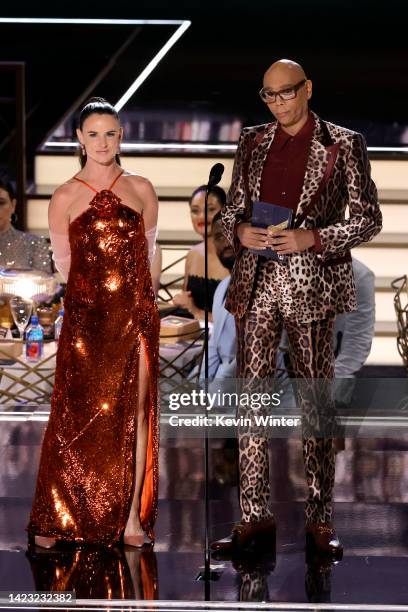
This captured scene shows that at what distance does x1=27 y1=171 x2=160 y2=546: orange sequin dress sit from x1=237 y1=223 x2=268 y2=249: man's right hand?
324 mm

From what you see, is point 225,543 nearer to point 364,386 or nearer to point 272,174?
point 272,174

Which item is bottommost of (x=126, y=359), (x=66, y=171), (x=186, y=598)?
(x=186, y=598)

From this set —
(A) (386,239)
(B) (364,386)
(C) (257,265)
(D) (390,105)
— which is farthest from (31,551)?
(D) (390,105)

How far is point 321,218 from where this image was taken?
4.46m

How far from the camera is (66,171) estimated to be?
29.2 ft

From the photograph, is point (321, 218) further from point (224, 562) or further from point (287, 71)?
point (224, 562)

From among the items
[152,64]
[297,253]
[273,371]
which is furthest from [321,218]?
[152,64]

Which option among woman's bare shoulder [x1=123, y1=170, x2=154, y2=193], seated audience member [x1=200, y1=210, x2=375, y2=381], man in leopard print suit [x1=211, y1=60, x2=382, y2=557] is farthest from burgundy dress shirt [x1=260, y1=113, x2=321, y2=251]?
seated audience member [x1=200, y1=210, x2=375, y2=381]

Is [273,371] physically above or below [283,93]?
below

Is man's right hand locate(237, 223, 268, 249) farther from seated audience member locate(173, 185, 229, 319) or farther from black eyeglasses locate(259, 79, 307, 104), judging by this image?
seated audience member locate(173, 185, 229, 319)

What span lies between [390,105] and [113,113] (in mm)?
6489

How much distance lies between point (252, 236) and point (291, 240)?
0.44 feet

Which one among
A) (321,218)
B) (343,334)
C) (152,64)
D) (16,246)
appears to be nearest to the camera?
(321,218)

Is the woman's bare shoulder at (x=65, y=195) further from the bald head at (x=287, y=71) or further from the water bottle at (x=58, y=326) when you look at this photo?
the water bottle at (x=58, y=326)
